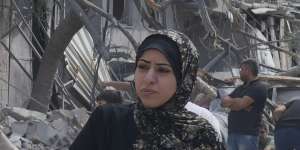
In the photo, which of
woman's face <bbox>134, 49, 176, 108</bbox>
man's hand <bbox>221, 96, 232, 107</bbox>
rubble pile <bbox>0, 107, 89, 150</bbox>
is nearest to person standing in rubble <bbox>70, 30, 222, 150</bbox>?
woman's face <bbox>134, 49, 176, 108</bbox>

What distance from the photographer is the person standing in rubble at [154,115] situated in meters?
2.71

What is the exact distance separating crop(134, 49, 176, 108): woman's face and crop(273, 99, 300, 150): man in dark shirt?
14.0 feet

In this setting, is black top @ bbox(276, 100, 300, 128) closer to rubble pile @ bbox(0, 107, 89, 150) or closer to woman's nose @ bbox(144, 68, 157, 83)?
rubble pile @ bbox(0, 107, 89, 150)

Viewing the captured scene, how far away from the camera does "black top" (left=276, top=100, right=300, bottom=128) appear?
22.6ft

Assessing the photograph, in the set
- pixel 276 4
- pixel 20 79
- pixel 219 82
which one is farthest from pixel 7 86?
pixel 276 4

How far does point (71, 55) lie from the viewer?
1189 cm

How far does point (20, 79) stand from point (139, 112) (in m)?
8.38

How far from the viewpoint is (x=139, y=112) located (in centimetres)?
275

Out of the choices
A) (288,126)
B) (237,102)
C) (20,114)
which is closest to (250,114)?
(237,102)

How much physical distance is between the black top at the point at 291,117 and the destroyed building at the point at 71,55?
161 cm

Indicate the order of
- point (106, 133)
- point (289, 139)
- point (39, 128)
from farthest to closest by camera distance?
point (39, 128)
point (289, 139)
point (106, 133)

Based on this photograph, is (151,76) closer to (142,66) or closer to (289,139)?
(142,66)

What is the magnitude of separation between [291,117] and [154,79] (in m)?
4.41

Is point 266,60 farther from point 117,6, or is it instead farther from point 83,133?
point 83,133
